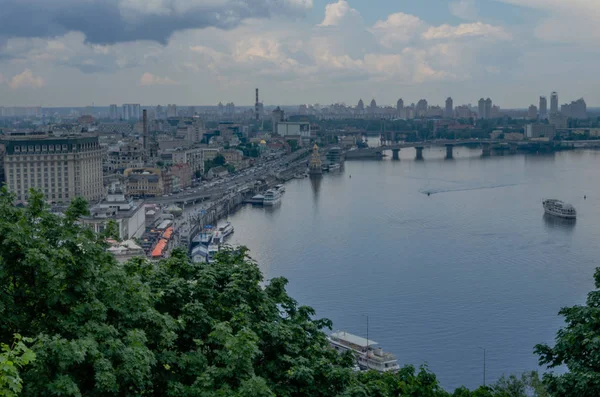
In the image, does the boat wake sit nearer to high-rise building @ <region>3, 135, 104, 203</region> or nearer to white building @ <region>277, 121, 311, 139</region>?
high-rise building @ <region>3, 135, 104, 203</region>

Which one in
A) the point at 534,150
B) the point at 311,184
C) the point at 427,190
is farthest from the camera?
the point at 534,150

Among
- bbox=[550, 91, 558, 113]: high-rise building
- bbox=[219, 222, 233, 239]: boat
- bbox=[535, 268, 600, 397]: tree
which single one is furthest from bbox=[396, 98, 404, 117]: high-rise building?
bbox=[535, 268, 600, 397]: tree

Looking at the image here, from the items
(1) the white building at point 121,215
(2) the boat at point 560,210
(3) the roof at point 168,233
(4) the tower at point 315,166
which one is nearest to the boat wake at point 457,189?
(2) the boat at point 560,210

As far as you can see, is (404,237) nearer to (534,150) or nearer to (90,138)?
(90,138)

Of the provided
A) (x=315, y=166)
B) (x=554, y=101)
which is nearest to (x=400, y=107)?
(x=554, y=101)

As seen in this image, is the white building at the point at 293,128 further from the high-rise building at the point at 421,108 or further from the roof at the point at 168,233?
the roof at the point at 168,233

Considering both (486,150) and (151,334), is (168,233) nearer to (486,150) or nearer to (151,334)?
(151,334)

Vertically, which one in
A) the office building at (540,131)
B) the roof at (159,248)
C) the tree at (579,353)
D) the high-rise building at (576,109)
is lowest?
the roof at (159,248)

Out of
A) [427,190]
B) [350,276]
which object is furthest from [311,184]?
[350,276]
